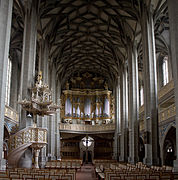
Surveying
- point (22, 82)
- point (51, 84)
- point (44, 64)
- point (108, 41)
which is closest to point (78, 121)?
point (51, 84)

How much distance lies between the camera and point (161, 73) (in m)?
32.3

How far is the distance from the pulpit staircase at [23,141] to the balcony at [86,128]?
22865 mm

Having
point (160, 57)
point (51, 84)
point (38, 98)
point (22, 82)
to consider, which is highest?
point (160, 57)

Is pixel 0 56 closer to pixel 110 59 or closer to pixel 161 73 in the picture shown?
pixel 161 73

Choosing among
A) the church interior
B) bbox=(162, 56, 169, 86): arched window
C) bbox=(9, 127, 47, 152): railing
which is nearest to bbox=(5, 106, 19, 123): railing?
the church interior

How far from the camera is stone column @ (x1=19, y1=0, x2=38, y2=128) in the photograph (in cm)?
1805

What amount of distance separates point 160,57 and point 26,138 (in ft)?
71.3

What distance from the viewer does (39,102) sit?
55.0ft

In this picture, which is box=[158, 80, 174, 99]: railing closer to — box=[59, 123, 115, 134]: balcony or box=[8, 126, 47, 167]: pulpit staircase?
box=[8, 126, 47, 167]: pulpit staircase

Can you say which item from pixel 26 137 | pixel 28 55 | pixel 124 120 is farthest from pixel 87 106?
pixel 26 137

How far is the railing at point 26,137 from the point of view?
15664 millimetres

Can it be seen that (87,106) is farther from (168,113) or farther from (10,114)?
(168,113)

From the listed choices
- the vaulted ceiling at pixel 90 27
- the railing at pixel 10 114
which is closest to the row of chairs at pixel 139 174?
the railing at pixel 10 114

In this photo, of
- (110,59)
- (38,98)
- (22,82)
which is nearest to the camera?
(38,98)
